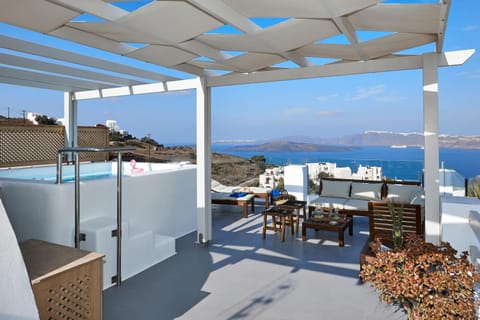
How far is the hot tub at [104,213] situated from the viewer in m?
3.87

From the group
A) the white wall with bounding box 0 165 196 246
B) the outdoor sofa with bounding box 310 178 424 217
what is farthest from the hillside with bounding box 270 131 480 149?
the white wall with bounding box 0 165 196 246

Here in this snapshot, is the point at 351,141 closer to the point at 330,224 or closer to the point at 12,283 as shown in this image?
the point at 330,224

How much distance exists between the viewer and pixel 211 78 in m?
5.33

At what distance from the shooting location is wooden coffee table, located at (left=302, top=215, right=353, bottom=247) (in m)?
5.26

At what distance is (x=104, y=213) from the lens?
4414 mm

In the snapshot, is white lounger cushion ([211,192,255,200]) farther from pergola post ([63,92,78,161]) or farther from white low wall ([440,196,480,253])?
white low wall ([440,196,480,253])

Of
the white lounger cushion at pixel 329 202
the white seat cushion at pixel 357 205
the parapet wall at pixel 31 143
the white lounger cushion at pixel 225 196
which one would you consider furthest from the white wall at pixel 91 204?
the parapet wall at pixel 31 143

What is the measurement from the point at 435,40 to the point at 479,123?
11.2 meters

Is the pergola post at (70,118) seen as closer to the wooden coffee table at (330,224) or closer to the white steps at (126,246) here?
the white steps at (126,246)

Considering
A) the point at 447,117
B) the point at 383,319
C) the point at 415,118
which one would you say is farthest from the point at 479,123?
the point at 383,319

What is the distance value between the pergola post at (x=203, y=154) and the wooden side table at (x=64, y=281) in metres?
2.81

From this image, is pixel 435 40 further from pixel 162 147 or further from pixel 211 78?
pixel 162 147

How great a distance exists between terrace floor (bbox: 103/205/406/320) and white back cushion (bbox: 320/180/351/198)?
1.68 metres

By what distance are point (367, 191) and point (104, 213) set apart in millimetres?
5107
